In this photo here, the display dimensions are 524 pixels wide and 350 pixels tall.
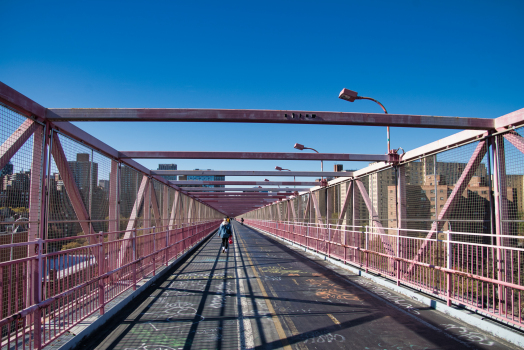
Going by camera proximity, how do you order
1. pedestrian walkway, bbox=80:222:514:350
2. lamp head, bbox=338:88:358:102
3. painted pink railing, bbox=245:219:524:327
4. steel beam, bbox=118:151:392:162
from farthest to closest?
steel beam, bbox=118:151:392:162, lamp head, bbox=338:88:358:102, painted pink railing, bbox=245:219:524:327, pedestrian walkway, bbox=80:222:514:350

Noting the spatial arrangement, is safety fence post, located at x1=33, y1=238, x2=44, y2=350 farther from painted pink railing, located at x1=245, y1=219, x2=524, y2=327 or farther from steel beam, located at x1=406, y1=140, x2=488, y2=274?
steel beam, located at x1=406, y1=140, x2=488, y2=274

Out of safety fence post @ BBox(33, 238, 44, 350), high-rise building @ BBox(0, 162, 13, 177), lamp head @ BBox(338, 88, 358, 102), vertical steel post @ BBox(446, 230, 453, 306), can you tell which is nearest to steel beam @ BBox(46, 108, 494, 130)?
lamp head @ BBox(338, 88, 358, 102)

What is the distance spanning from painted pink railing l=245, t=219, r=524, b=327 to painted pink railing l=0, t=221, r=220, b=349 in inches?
264

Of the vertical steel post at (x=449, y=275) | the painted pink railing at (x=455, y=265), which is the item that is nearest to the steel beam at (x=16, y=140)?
the painted pink railing at (x=455, y=265)

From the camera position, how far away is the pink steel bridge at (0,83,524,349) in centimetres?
516

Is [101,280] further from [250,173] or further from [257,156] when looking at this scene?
[250,173]

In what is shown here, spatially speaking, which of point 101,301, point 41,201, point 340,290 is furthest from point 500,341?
point 41,201

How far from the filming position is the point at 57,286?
5.25 meters

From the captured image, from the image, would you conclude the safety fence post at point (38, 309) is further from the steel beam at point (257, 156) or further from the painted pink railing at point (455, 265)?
the steel beam at point (257, 156)

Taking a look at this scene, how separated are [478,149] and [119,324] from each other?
8.27 m

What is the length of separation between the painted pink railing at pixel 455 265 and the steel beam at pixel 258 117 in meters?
2.56

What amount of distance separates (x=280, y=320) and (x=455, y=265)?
384cm

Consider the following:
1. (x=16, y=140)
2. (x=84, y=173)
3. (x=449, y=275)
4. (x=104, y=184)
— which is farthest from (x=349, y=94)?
(x=104, y=184)

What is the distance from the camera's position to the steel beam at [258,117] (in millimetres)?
7352
